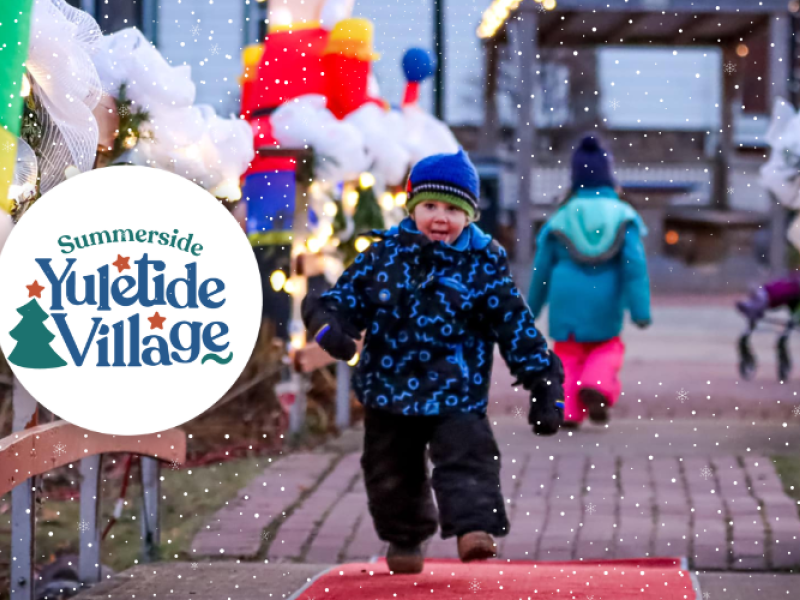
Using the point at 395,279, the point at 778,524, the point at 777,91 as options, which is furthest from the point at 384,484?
the point at 777,91

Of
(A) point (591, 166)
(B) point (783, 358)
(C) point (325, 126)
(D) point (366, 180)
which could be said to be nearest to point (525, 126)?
(B) point (783, 358)

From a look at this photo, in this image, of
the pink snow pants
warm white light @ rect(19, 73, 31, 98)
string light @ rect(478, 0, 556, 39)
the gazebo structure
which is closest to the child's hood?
the pink snow pants

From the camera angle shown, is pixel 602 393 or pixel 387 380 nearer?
pixel 387 380

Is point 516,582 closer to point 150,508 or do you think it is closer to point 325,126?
point 150,508

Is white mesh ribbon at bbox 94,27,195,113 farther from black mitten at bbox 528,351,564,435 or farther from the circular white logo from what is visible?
black mitten at bbox 528,351,564,435

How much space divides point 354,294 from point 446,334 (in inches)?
11.5

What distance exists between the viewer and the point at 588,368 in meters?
6.76

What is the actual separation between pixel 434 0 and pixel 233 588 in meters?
4.07

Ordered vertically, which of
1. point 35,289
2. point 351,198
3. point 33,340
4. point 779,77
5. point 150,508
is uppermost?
point 779,77

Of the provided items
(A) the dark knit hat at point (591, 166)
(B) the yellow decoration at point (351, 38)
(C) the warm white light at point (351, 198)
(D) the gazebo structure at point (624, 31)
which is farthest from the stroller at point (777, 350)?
(D) the gazebo structure at point (624, 31)

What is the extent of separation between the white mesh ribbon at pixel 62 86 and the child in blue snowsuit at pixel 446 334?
0.78 m

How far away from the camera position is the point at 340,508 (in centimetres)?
500

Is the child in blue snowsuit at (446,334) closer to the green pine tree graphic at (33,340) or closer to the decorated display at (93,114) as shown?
the decorated display at (93,114)

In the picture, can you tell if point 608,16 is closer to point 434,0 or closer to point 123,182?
point 434,0
